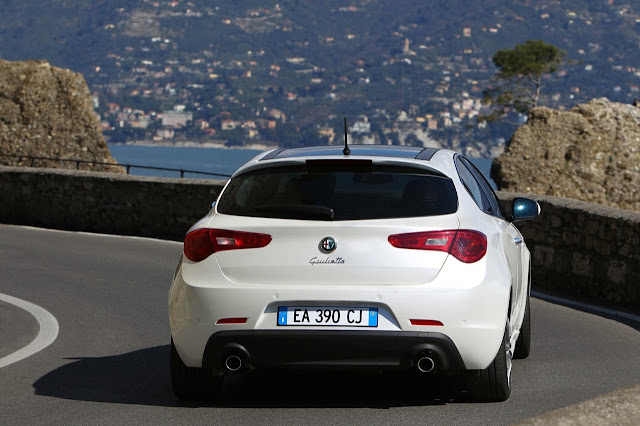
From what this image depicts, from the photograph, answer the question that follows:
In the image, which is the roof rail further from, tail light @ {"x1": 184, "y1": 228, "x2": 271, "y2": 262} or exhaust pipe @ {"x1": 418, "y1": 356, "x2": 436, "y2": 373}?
exhaust pipe @ {"x1": 418, "y1": 356, "x2": 436, "y2": 373}

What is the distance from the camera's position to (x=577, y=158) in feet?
106

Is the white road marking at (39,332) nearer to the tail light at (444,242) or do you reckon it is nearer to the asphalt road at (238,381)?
the asphalt road at (238,381)

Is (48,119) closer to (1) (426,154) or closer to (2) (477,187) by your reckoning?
(2) (477,187)

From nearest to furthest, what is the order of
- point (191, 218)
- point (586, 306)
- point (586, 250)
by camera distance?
point (586, 306) → point (586, 250) → point (191, 218)

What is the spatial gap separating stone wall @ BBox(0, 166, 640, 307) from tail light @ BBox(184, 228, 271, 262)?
20.6 feet

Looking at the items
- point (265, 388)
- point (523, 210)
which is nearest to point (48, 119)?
point (523, 210)

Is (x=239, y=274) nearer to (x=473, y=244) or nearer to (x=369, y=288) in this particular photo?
(x=369, y=288)

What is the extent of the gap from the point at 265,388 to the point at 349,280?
4.47 feet

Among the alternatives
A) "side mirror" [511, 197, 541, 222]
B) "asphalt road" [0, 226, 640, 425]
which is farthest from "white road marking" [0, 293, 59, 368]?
"side mirror" [511, 197, 541, 222]

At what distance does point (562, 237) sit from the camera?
1331cm

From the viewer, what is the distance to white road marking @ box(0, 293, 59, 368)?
855 cm

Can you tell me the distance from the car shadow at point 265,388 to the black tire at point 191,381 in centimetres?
5

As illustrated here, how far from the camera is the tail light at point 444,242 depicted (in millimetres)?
6238

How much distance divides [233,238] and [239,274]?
8.0 inches
